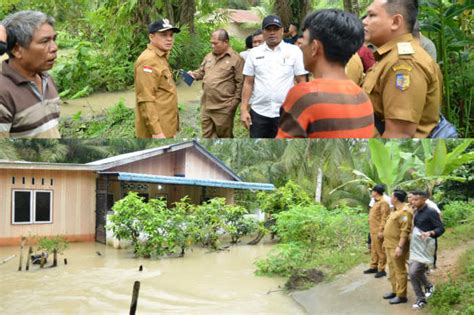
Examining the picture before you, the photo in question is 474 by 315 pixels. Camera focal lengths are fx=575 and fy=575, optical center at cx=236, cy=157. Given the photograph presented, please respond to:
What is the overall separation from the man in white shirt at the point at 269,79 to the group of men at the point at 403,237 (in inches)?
41.8

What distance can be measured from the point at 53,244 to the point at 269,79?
1.60 meters

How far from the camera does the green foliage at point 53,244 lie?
7.39ft

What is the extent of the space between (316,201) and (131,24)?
5875 mm

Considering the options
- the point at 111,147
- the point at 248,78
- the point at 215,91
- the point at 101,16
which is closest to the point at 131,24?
the point at 101,16

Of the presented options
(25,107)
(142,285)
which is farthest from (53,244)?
(25,107)

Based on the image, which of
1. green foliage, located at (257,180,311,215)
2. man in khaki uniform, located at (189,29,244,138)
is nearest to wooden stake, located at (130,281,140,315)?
green foliage, located at (257,180,311,215)

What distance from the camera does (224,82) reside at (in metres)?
4.05

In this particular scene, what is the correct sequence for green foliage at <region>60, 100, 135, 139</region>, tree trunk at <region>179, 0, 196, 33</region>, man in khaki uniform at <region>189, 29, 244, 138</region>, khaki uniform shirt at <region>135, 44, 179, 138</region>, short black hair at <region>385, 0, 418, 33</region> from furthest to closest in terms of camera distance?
tree trunk at <region>179, 0, 196, 33</region>
green foliage at <region>60, 100, 135, 139</region>
man in khaki uniform at <region>189, 29, 244, 138</region>
khaki uniform shirt at <region>135, 44, 179, 138</region>
short black hair at <region>385, 0, 418, 33</region>


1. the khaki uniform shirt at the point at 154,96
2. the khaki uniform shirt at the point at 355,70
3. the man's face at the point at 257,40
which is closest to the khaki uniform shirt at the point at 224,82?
the man's face at the point at 257,40

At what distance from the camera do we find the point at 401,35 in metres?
1.99

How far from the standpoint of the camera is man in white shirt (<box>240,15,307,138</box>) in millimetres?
3273

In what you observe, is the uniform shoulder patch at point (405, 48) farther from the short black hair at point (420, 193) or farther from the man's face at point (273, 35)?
the man's face at point (273, 35)

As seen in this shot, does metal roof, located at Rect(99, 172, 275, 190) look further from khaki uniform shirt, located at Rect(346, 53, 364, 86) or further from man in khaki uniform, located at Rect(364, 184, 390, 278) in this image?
khaki uniform shirt, located at Rect(346, 53, 364, 86)

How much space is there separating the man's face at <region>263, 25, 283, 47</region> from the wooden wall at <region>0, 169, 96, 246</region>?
1.58 metres
